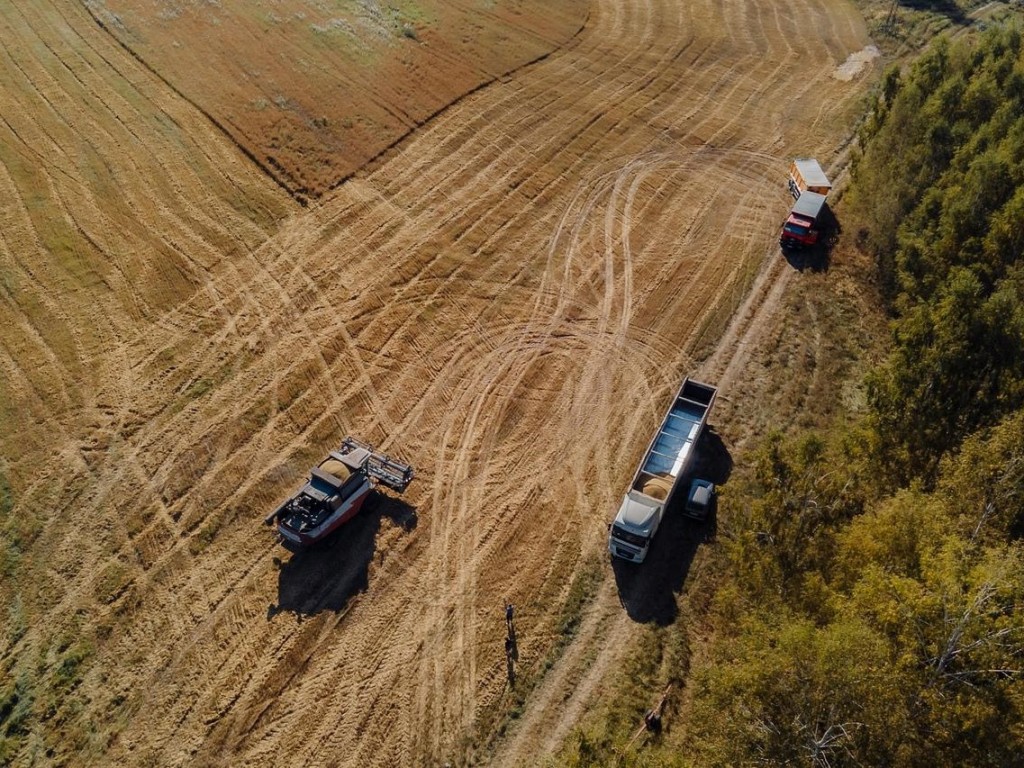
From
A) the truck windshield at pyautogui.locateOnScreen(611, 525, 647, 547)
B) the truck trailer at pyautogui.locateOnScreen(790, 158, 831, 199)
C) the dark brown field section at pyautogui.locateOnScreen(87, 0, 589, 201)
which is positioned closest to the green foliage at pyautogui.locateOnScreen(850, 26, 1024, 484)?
A: the truck trailer at pyautogui.locateOnScreen(790, 158, 831, 199)

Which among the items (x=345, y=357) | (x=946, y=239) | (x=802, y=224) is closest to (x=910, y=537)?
(x=946, y=239)

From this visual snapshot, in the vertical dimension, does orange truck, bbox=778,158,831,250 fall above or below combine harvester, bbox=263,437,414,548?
above

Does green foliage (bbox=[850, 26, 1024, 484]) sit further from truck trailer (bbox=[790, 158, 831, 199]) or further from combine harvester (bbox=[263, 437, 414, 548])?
combine harvester (bbox=[263, 437, 414, 548])

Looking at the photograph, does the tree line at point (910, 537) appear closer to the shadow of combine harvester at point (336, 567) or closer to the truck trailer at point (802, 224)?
the truck trailer at point (802, 224)

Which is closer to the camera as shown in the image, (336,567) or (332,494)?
(336,567)

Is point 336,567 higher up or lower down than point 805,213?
lower down

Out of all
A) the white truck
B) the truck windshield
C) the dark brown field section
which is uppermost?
the dark brown field section

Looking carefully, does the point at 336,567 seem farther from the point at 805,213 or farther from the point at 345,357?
the point at 805,213
